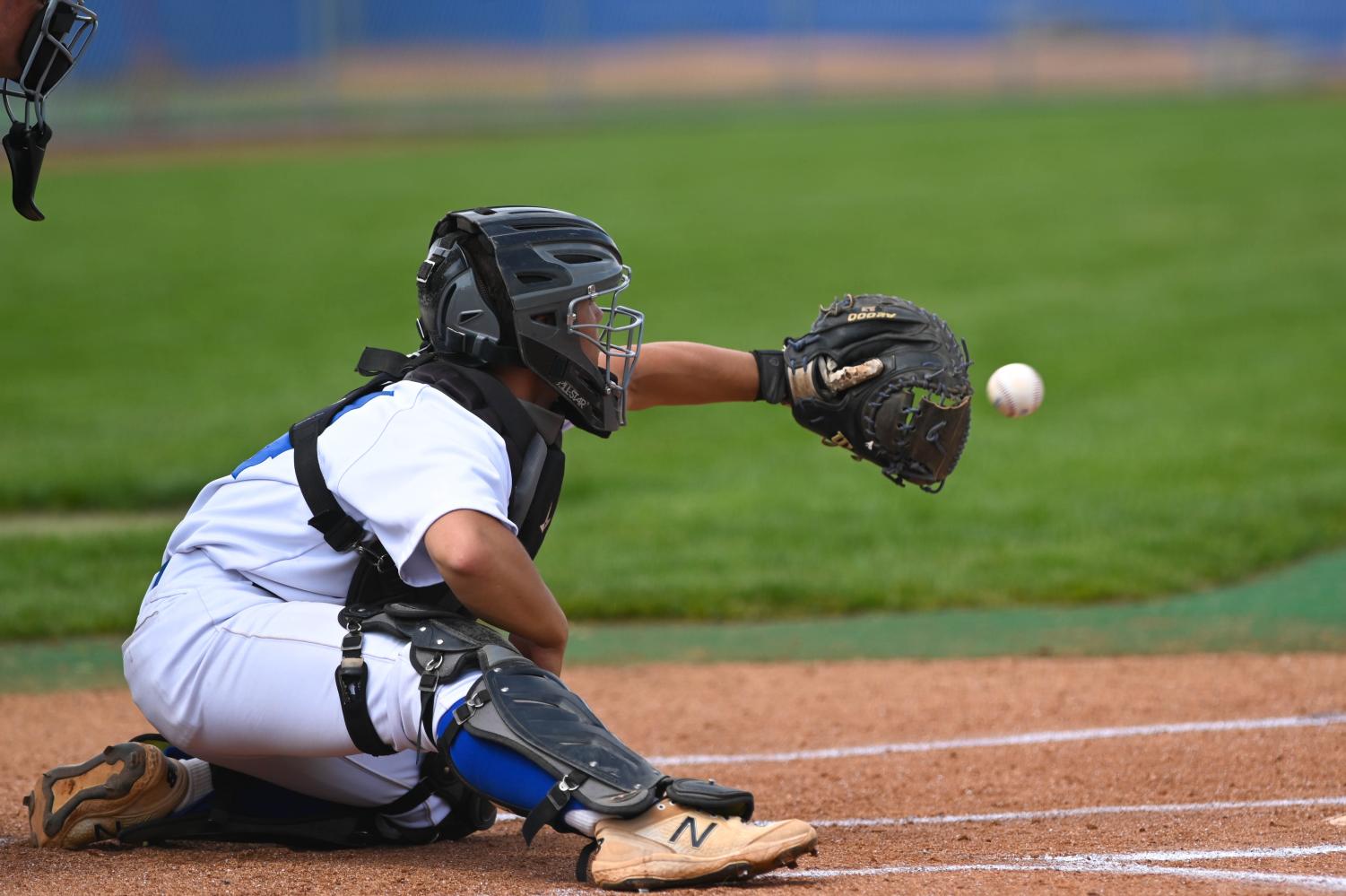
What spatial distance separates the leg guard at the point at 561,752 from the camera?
3.03 meters

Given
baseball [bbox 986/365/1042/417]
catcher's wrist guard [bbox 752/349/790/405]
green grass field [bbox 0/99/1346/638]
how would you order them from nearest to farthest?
catcher's wrist guard [bbox 752/349/790/405], baseball [bbox 986/365/1042/417], green grass field [bbox 0/99/1346/638]

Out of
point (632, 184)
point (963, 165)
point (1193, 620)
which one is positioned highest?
point (963, 165)

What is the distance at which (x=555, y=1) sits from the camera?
2942 cm

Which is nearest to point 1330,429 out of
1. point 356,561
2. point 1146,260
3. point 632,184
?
point 1146,260

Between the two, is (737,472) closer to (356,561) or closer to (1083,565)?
(1083,565)

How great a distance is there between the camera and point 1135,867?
10.3 ft

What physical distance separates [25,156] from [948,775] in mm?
2807

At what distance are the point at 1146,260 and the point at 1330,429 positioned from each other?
19.4ft

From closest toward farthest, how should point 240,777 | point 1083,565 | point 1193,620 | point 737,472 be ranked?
point 240,777 < point 1193,620 < point 1083,565 < point 737,472

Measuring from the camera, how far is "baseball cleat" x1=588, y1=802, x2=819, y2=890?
9.80ft

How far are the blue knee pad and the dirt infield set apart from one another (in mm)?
190

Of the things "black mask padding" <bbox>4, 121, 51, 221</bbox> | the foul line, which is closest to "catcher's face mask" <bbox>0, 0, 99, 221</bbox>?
"black mask padding" <bbox>4, 121, 51, 221</bbox>

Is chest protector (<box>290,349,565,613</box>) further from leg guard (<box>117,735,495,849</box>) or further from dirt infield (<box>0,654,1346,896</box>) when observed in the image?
dirt infield (<box>0,654,1346,896</box>)

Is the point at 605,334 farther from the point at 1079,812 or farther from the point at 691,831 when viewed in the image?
the point at 1079,812
